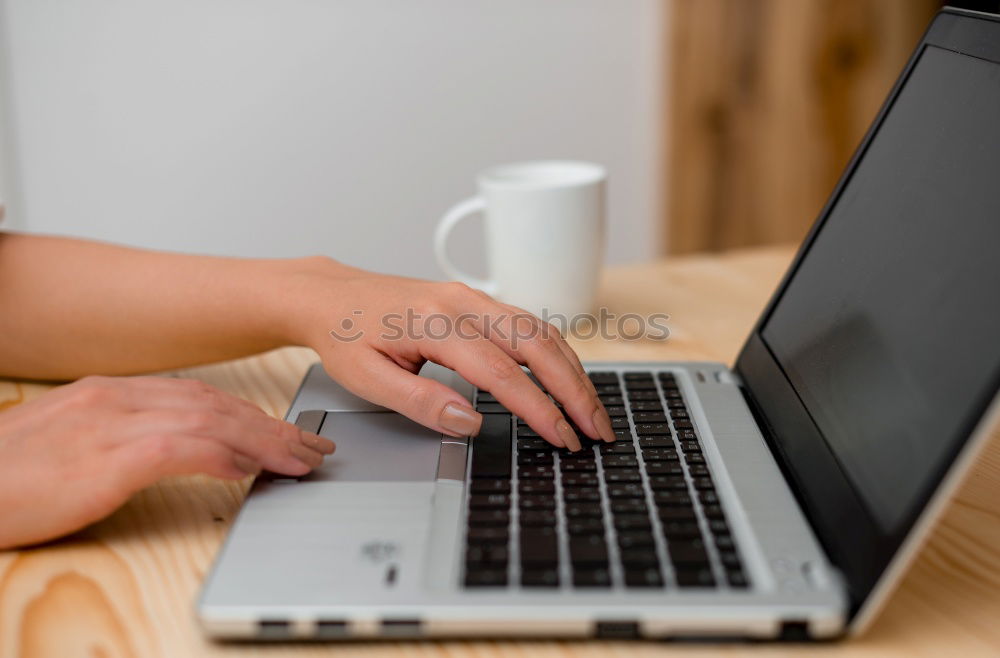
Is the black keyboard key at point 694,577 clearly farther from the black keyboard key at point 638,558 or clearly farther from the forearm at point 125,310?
the forearm at point 125,310

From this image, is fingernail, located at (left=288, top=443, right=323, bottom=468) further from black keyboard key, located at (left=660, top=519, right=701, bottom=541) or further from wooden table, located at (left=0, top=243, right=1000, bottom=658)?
black keyboard key, located at (left=660, top=519, right=701, bottom=541)

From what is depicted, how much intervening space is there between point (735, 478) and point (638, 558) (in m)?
0.11

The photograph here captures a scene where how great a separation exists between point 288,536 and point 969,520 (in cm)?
37

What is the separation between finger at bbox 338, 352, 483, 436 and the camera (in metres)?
0.57

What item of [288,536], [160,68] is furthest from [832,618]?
[160,68]

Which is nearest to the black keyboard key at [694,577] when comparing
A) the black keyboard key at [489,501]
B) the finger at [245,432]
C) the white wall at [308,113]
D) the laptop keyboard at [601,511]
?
the laptop keyboard at [601,511]

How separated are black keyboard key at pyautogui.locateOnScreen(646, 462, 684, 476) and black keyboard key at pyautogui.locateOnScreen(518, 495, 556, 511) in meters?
0.07

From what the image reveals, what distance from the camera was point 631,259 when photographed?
7.06ft

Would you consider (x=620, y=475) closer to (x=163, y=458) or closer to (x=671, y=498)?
(x=671, y=498)

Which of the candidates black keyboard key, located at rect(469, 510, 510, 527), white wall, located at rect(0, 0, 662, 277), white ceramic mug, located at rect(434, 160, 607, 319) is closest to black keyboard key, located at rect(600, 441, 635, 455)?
black keyboard key, located at rect(469, 510, 510, 527)

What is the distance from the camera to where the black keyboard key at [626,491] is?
0.50 meters

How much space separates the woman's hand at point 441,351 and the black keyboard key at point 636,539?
0.37ft

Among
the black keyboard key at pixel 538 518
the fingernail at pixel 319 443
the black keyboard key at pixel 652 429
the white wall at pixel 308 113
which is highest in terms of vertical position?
the black keyboard key at pixel 538 518

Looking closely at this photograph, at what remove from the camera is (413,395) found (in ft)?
1.93
